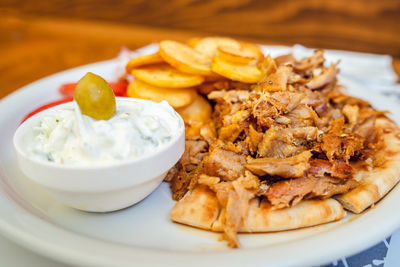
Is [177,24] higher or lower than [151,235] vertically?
lower

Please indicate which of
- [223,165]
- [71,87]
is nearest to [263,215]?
[223,165]

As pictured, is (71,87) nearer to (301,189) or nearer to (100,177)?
(100,177)

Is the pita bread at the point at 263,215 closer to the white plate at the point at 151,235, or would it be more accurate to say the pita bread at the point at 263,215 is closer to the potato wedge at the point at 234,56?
the white plate at the point at 151,235

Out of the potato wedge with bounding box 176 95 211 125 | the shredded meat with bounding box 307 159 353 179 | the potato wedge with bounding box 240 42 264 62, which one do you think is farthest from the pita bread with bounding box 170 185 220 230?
the potato wedge with bounding box 240 42 264 62

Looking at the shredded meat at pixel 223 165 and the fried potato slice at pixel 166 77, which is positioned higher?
the fried potato slice at pixel 166 77

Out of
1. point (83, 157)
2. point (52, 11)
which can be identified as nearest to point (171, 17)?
point (52, 11)

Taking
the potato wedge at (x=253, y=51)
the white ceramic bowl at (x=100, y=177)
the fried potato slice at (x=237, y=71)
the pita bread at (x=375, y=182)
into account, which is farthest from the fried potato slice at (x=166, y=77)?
the pita bread at (x=375, y=182)
